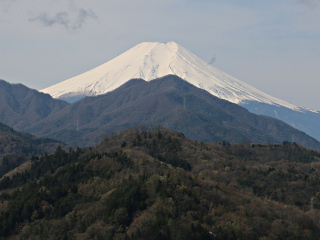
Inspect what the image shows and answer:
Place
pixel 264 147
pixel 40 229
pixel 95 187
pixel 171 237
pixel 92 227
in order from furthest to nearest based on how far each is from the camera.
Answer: pixel 264 147 < pixel 95 187 < pixel 40 229 < pixel 92 227 < pixel 171 237

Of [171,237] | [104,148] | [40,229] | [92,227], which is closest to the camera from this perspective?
[171,237]

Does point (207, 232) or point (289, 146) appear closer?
point (207, 232)

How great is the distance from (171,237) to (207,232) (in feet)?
12.3

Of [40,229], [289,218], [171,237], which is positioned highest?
[289,218]

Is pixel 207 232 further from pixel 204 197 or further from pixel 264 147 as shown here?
pixel 264 147

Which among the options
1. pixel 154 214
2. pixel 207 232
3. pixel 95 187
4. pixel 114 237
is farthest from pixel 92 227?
pixel 95 187

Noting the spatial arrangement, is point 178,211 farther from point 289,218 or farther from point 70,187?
point 70,187

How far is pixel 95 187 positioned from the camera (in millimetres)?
73562

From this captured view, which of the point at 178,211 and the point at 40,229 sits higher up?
the point at 178,211

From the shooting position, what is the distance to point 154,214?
179 ft

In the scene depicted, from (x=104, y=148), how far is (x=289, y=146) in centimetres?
7537

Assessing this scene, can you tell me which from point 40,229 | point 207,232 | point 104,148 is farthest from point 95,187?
point 104,148

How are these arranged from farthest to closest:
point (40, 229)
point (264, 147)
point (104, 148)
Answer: point (264, 147)
point (104, 148)
point (40, 229)

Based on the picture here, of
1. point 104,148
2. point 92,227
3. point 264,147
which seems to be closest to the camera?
point 92,227
